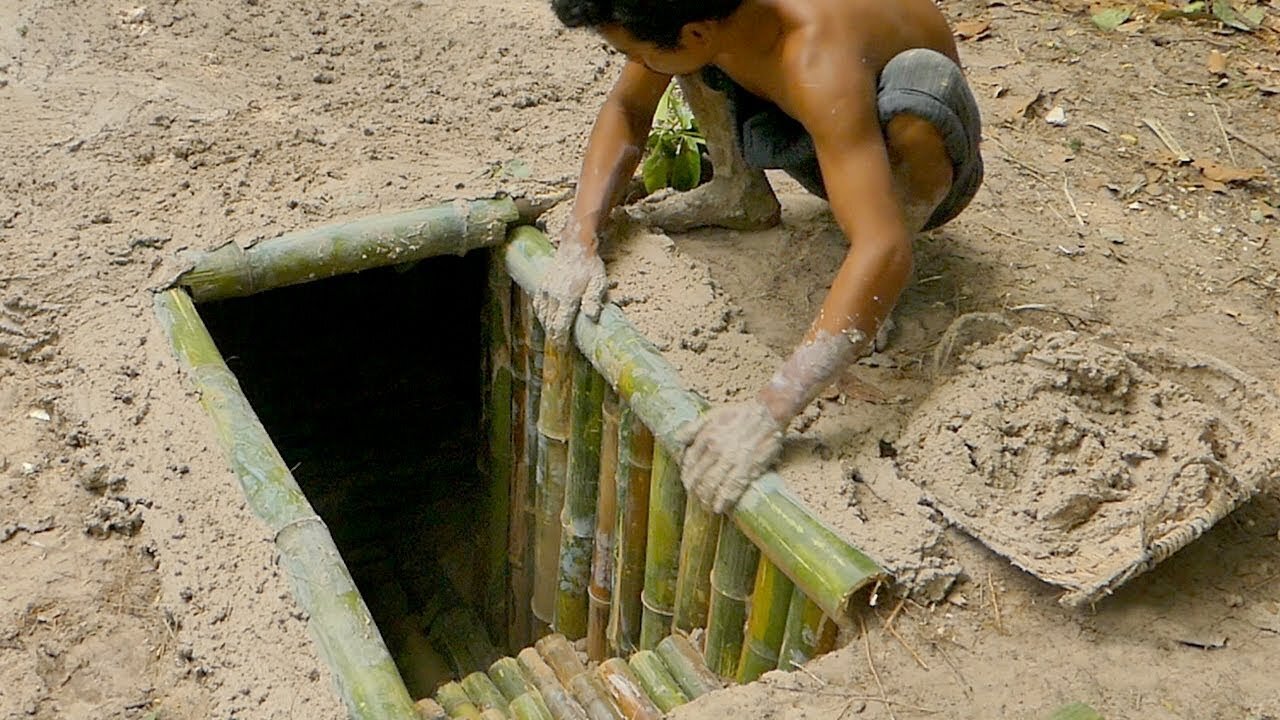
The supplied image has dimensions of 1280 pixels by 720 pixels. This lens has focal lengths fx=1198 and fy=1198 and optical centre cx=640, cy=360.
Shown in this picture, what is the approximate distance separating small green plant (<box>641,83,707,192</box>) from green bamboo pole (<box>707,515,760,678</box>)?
51.3 inches

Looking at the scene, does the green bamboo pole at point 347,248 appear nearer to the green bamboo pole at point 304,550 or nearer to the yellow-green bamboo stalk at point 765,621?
the green bamboo pole at point 304,550

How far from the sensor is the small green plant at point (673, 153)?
3391mm

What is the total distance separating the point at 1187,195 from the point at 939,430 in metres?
1.78

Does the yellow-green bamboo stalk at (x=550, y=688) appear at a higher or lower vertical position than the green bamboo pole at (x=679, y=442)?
lower

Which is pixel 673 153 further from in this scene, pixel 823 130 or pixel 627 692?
pixel 627 692

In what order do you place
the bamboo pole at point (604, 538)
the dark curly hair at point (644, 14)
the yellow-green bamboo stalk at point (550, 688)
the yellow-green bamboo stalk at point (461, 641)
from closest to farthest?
the dark curly hair at point (644, 14) → the yellow-green bamboo stalk at point (550, 688) → the bamboo pole at point (604, 538) → the yellow-green bamboo stalk at point (461, 641)

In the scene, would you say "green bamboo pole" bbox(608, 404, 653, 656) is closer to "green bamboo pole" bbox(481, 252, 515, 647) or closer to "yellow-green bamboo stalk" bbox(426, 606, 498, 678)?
"green bamboo pole" bbox(481, 252, 515, 647)

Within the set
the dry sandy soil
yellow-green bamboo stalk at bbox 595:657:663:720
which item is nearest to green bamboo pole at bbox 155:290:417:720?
the dry sandy soil

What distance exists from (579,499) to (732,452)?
90 centimetres

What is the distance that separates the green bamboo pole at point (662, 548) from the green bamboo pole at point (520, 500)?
766mm

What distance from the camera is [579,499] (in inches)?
124

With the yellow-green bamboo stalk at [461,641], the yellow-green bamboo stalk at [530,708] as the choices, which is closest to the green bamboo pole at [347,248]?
the yellow-green bamboo stalk at [530,708]

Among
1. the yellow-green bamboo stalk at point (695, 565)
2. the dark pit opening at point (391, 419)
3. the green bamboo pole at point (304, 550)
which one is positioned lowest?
the dark pit opening at point (391, 419)

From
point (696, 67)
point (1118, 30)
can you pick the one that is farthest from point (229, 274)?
point (1118, 30)
